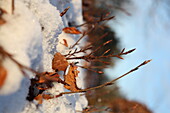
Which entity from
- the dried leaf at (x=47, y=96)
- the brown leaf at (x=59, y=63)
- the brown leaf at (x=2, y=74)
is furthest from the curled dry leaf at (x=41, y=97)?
the brown leaf at (x=2, y=74)

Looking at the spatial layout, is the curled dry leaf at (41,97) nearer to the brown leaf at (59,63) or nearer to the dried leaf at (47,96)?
the dried leaf at (47,96)

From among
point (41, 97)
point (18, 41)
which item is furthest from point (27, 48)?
→ point (41, 97)

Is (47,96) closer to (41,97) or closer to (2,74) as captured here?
(41,97)

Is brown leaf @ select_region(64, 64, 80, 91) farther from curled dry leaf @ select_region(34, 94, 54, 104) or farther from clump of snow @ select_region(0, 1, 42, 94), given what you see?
clump of snow @ select_region(0, 1, 42, 94)

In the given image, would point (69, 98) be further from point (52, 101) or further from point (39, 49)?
point (39, 49)

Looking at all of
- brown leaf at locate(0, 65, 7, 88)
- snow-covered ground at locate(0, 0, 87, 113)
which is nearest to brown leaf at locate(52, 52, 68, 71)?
snow-covered ground at locate(0, 0, 87, 113)

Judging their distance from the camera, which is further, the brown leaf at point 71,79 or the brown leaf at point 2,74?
the brown leaf at point 71,79
